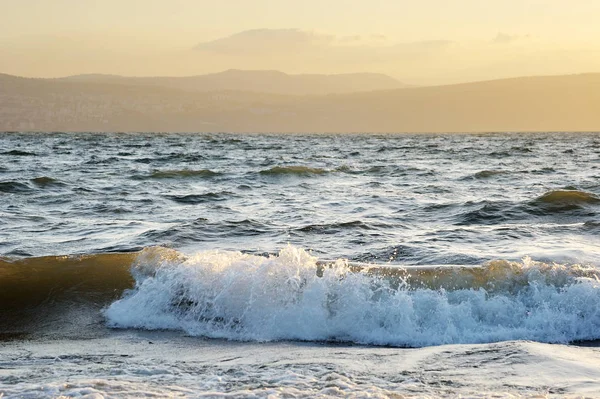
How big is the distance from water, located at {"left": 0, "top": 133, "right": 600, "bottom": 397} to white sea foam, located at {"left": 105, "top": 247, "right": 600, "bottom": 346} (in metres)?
0.02

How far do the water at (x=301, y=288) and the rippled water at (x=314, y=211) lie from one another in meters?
0.08

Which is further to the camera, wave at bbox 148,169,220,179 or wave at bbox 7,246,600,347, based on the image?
wave at bbox 148,169,220,179

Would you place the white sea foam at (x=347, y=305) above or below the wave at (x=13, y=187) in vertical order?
below

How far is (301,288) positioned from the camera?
8922mm

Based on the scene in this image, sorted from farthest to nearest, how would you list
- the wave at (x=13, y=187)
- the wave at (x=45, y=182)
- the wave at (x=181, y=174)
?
1. the wave at (x=181, y=174)
2. the wave at (x=45, y=182)
3. the wave at (x=13, y=187)

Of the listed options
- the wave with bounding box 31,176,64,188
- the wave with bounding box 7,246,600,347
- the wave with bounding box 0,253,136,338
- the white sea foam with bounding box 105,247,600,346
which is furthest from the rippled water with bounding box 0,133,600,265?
the white sea foam with bounding box 105,247,600,346

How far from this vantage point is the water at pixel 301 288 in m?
6.16

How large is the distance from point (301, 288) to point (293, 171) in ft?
61.7

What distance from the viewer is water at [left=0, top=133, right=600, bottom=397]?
616 centimetres

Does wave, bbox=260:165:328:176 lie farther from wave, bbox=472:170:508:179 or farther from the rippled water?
wave, bbox=472:170:508:179

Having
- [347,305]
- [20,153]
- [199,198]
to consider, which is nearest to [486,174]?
[199,198]

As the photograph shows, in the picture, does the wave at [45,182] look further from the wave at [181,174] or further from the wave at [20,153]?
the wave at [20,153]

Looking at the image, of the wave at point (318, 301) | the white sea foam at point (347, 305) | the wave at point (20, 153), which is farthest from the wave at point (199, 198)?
the wave at point (20, 153)

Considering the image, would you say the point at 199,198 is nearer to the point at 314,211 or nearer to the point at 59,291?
the point at 314,211
